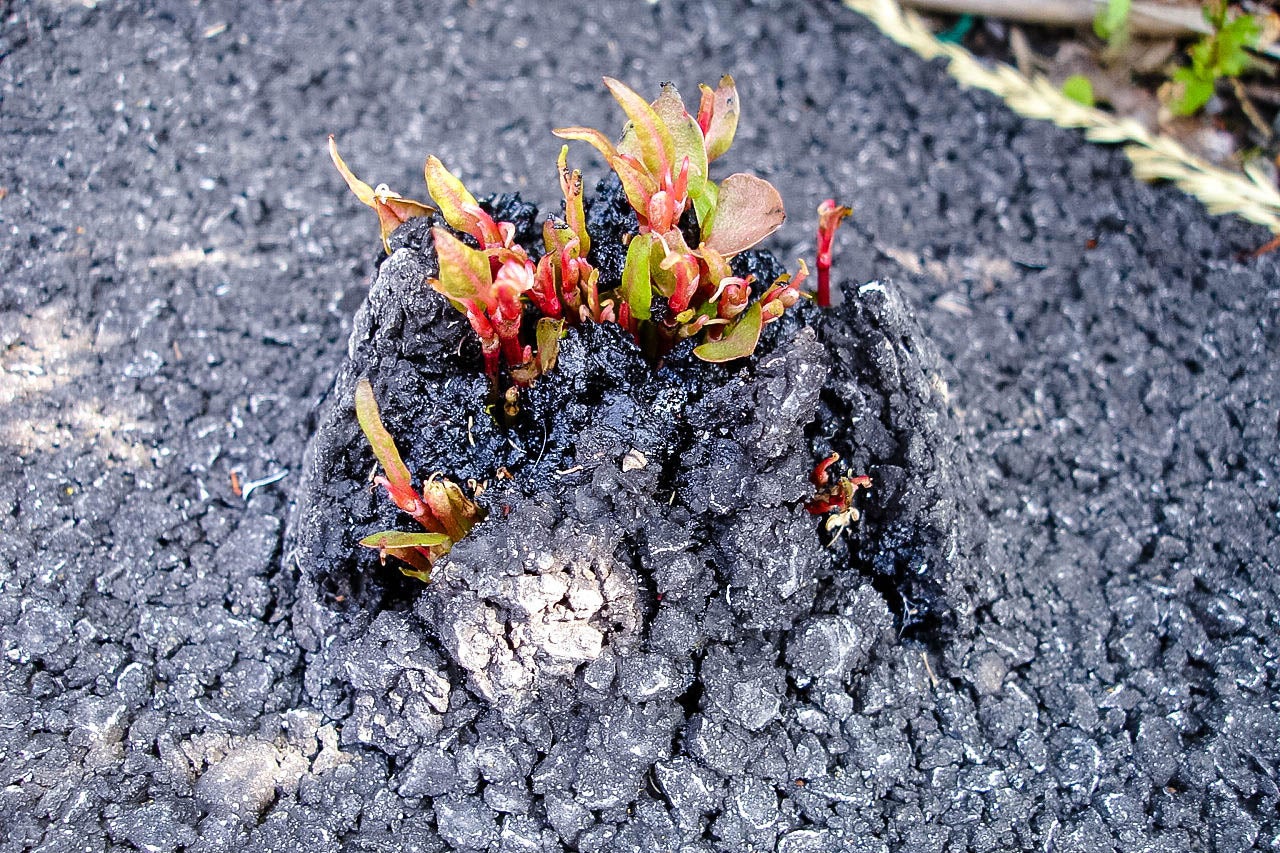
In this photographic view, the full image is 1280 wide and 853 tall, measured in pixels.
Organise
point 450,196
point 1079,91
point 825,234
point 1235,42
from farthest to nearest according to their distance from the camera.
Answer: point 1079,91
point 1235,42
point 825,234
point 450,196

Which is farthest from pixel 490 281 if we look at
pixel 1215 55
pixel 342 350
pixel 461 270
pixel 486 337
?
pixel 1215 55

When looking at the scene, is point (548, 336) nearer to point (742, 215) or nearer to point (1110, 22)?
point (742, 215)

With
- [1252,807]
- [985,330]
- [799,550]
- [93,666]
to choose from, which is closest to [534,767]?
[799,550]

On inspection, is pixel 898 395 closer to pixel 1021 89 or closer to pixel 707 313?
pixel 707 313

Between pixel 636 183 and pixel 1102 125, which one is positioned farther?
pixel 1102 125

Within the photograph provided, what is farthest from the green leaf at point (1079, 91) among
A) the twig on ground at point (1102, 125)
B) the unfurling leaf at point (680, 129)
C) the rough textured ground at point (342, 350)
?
A: the unfurling leaf at point (680, 129)

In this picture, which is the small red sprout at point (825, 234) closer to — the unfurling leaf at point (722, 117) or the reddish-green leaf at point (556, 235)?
the unfurling leaf at point (722, 117)
